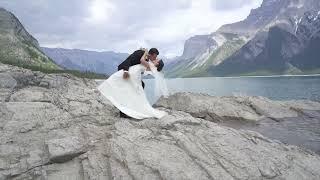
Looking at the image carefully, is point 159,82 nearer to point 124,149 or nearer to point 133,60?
point 133,60

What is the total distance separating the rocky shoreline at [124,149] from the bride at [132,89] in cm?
91

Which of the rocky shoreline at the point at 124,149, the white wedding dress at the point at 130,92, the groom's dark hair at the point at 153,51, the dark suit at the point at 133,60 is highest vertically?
the groom's dark hair at the point at 153,51

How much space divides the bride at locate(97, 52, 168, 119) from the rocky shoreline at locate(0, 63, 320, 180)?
35.8 inches

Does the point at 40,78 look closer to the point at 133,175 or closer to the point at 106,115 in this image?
the point at 106,115

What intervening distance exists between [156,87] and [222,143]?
504cm

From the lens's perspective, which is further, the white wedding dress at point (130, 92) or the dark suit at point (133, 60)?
the dark suit at point (133, 60)

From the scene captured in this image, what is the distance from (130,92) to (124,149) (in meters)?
4.90

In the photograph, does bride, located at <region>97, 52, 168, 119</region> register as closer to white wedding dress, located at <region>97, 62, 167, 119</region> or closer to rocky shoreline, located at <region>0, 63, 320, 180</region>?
white wedding dress, located at <region>97, 62, 167, 119</region>

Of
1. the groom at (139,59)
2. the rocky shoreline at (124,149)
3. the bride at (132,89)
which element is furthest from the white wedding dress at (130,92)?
the rocky shoreline at (124,149)

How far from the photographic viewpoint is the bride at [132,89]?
18453 mm

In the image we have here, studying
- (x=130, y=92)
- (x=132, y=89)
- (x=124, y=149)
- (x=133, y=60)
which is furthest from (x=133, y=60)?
(x=124, y=149)

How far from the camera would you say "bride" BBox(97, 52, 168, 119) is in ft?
60.5

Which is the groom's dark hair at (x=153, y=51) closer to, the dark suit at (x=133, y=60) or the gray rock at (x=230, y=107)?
the dark suit at (x=133, y=60)

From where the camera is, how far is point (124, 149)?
1424 cm
